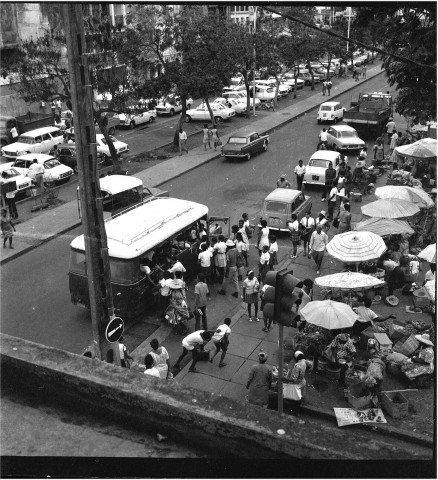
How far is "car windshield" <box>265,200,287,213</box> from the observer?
18.6 metres

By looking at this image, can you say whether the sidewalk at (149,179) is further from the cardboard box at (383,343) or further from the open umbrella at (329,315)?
the cardboard box at (383,343)

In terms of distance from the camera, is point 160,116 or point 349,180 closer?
point 349,180

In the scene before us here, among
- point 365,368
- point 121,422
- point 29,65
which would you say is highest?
point 29,65

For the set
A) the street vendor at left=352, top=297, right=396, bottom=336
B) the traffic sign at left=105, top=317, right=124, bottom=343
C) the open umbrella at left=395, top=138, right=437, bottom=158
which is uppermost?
the open umbrella at left=395, top=138, right=437, bottom=158

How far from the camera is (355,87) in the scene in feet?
173

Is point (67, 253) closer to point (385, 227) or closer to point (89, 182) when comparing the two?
point (385, 227)

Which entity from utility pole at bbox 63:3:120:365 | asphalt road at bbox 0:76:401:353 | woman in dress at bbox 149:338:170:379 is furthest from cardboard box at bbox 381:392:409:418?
asphalt road at bbox 0:76:401:353

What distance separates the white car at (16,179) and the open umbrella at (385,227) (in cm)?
1421

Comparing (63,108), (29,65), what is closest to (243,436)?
(29,65)

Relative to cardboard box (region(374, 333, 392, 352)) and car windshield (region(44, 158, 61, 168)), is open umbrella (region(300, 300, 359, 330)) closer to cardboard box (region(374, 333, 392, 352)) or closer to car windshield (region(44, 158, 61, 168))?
cardboard box (region(374, 333, 392, 352))

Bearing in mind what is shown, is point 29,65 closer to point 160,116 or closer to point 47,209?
point 47,209

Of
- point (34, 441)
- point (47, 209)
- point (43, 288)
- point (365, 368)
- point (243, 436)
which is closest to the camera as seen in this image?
point (243, 436)

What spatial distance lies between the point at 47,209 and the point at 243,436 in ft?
63.9

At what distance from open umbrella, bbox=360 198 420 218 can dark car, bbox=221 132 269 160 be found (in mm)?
13207
